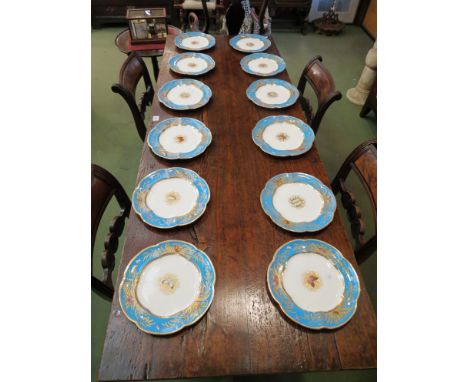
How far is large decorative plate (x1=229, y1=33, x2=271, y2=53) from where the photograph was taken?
1.82 meters

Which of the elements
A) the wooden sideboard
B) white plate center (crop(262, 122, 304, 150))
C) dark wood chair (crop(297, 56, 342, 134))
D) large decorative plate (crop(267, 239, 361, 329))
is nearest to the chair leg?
dark wood chair (crop(297, 56, 342, 134))

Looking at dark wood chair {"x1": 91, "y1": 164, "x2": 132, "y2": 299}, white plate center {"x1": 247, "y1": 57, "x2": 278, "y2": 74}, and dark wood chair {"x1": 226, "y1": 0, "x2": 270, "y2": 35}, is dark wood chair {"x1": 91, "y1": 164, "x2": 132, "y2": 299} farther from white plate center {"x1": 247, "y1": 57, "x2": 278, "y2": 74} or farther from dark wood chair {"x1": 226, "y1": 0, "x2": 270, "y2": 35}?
dark wood chair {"x1": 226, "y1": 0, "x2": 270, "y2": 35}

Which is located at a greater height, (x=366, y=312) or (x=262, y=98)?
Result: (x=262, y=98)

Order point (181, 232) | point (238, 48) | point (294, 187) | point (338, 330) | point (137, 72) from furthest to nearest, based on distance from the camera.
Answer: point (238, 48) → point (137, 72) → point (294, 187) → point (181, 232) → point (338, 330)

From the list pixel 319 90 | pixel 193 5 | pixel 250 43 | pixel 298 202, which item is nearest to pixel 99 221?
pixel 298 202

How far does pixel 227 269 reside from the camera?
2.75ft

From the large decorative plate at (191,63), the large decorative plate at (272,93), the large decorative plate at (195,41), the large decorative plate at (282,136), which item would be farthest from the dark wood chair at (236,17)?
the large decorative plate at (282,136)

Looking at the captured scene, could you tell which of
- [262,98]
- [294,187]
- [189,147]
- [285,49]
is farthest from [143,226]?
[285,49]

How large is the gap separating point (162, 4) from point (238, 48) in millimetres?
2569

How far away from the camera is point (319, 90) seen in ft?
5.03

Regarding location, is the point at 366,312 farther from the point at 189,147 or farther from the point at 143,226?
the point at 189,147

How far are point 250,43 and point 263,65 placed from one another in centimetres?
32

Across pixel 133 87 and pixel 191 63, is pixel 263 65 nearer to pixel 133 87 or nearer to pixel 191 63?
pixel 191 63

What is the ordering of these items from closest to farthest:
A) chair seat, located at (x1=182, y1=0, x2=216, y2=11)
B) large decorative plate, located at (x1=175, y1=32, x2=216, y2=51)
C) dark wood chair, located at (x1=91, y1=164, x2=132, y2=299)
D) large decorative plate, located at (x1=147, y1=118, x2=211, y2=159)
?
dark wood chair, located at (x1=91, y1=164, x2=132, y2=299), large decorative plate, located at (x1=147, y1=118, x2=211, y2=159), large decorative plate, located at (x1=175, y1=32, x2=216, y2=51), chair seat, located at (x1=182, y1=0, x2=216, y2=11)
